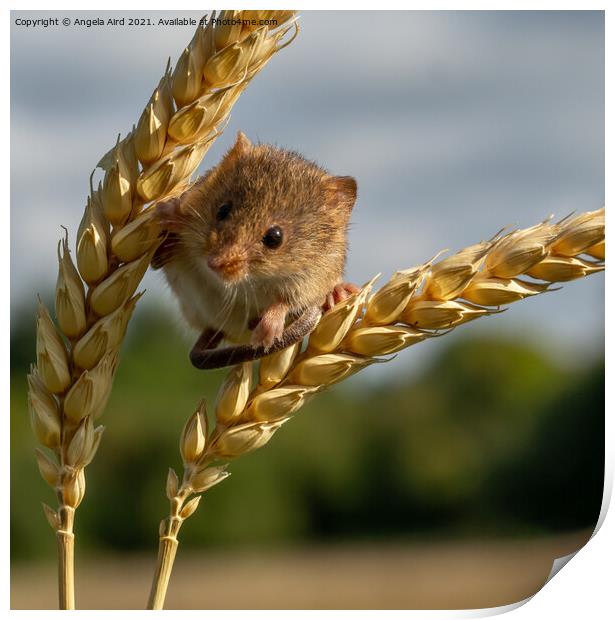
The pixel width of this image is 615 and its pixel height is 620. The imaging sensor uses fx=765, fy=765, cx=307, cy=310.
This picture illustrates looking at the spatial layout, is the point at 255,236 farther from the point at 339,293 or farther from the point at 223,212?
the point at 339,293

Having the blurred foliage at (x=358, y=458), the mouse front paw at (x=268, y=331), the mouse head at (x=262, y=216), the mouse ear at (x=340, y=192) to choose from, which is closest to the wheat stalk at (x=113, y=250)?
the mouse head at (x=262, y=216)

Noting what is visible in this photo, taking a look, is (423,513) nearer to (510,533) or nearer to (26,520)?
(510,533)

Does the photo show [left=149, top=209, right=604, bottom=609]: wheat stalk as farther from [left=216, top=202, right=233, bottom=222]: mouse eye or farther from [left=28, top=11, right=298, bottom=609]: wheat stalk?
[left=216, top=202, right=233, bottom=222]: mouse eye

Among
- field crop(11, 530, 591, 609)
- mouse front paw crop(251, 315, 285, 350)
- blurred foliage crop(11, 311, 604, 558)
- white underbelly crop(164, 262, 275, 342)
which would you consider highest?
white underbelly crop(164, 262, 275, 342)

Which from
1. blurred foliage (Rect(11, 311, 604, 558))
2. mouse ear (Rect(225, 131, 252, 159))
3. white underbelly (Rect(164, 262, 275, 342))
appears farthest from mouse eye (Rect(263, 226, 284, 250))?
blurred foliage (Rect(11, 311, 604, 558))

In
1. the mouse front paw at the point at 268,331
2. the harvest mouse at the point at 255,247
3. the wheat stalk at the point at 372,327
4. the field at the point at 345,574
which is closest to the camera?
the wheat stalk at the point at 372,327

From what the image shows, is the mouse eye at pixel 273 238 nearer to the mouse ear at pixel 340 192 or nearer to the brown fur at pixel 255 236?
the brown fur at pixel 255 236

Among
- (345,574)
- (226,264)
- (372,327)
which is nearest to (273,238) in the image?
(226,264)
